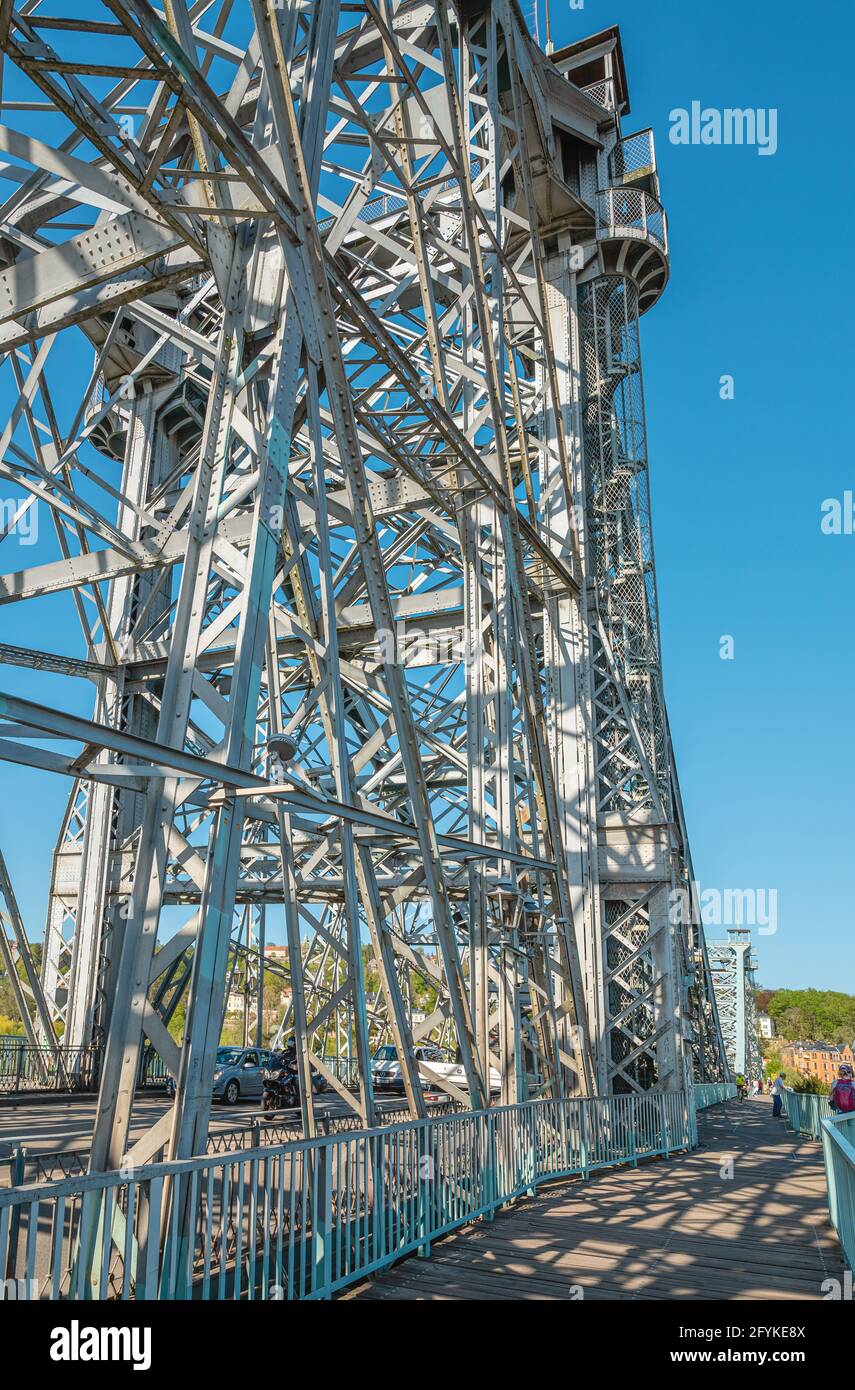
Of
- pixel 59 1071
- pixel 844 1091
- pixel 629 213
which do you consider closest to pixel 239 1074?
pixel 59 1071

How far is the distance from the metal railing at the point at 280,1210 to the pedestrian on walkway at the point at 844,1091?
188 inches

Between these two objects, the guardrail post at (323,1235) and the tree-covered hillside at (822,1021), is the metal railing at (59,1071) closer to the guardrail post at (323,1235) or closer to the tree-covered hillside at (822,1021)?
the guardrail post at (323,1235)

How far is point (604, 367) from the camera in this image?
74.6 ft

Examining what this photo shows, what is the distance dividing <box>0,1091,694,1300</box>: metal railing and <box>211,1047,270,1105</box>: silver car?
40.0 feet

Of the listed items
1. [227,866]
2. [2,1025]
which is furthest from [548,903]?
[2,1025]

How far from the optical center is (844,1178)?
26.0ft

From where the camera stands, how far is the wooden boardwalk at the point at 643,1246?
292 inches

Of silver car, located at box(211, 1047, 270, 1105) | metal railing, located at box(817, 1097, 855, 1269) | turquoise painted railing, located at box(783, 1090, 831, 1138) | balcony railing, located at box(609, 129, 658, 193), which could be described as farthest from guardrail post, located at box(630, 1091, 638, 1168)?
balcony railing, located at box(609, 129, 658, 193)

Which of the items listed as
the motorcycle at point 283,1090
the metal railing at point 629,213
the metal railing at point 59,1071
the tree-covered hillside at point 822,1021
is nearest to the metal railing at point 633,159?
the metal railing at point 629,213

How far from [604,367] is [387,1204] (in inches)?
752

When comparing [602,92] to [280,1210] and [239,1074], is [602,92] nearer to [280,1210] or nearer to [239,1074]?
[239,1074]

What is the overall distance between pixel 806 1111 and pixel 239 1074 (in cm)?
1271
